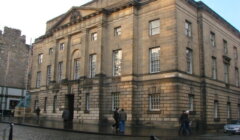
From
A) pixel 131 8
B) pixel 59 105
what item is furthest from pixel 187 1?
pixel 59 105

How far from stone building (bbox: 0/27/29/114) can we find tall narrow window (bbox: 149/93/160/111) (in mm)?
42135

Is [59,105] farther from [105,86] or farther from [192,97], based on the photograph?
[192,97]

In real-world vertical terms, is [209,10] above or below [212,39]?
above

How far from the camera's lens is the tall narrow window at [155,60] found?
3057 centimetres

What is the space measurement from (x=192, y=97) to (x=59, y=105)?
62.1 feet

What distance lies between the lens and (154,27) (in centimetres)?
3162

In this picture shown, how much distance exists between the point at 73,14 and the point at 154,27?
1361 cm

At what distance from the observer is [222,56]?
123ft

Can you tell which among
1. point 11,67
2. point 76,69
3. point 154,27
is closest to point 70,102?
point 76,69

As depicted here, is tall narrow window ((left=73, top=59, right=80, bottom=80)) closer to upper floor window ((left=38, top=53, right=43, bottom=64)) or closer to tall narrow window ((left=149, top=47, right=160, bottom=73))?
upper floor window ((left=38, top=53, right=43, bottom=64))

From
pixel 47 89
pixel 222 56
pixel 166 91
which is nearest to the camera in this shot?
pixel 166 91

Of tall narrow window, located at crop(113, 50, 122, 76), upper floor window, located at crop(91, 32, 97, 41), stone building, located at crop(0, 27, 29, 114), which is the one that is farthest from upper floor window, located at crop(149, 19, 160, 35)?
stone building, located at crop(0, 27, 29, 114)

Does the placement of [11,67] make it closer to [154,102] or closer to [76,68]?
[76,68]

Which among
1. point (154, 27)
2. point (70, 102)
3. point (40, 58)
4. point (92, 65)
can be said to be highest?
point (154, 27)
